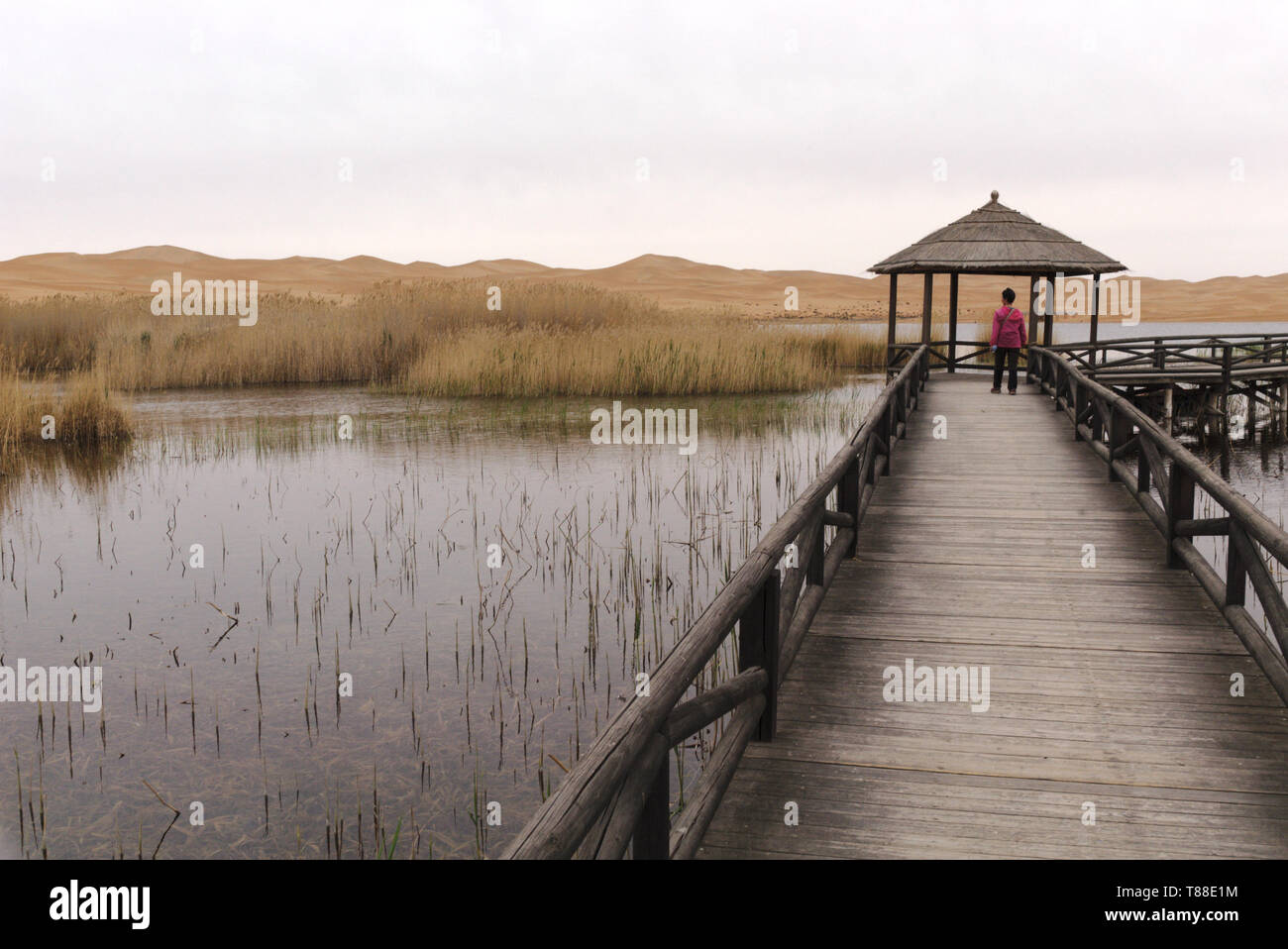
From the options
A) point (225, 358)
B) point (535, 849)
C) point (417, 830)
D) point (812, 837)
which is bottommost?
point (417, 830)

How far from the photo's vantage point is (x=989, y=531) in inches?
338

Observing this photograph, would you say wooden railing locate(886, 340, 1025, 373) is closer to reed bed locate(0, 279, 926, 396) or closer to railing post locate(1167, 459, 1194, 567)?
reed bed locate(0, 279, 926, 396)

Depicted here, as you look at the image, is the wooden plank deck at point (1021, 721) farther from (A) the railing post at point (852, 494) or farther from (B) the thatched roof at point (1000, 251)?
(B) the thatched roof at point (1000, 251)

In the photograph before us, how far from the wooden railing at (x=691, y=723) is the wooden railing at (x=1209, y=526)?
2188 mm

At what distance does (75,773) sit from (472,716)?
210cm

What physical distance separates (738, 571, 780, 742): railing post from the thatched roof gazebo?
1746 cm

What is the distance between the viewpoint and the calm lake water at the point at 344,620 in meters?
5.29

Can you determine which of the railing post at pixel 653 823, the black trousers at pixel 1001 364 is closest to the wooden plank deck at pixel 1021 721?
the railing post at pixel 653 823

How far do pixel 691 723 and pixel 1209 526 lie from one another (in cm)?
471

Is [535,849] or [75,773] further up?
[535,849]

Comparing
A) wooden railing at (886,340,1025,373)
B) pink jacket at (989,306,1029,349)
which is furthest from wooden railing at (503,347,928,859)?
wooden railing at (886,340,1025,373)

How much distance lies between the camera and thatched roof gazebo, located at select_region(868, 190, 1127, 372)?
20812mm
